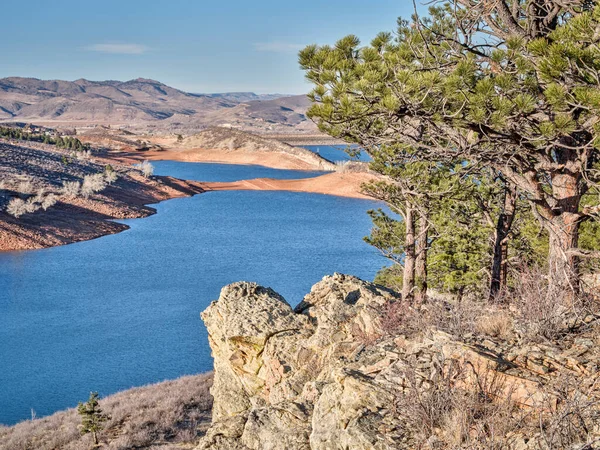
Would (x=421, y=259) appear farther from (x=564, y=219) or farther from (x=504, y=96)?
(x=504, y=96)

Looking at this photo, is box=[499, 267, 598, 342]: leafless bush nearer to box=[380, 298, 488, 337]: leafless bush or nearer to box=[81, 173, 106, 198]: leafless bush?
box=[380, 298, 488, 337]: leafless bush

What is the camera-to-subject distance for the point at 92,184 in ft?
192

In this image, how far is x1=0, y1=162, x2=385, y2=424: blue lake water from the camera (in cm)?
2077

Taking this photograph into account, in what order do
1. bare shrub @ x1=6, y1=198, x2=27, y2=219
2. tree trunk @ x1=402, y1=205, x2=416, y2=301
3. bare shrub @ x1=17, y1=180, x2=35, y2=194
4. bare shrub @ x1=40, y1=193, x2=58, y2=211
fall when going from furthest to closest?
bare shrub @ x1=17, y1=180, x2=35, y2=194 → bare shrub @ x1=40, y1=193, x2=58, y2=211 → bare shrub @ x1=6, y1=198, x2=27, y2=219 → tree trunk @ x1=402, y1=205, x2=416, y2=301

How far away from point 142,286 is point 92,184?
96.5ft

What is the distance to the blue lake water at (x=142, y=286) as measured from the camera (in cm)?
2077

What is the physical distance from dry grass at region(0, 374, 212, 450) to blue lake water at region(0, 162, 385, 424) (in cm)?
250

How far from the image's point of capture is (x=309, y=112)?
27.1 ft

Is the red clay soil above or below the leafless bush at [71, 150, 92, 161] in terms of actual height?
below

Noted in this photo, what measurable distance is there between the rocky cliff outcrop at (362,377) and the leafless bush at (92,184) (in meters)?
50.0

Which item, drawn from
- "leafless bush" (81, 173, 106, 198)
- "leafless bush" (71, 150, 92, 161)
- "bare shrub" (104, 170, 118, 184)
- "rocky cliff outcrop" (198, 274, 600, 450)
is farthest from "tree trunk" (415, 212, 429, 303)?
"leafless bush" (71, 150, 92, 161)

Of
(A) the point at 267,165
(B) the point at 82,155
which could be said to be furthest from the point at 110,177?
(A) the point at 267,165

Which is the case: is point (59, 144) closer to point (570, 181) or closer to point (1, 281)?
point (1, 281)

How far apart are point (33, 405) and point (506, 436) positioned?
16.9 meters
